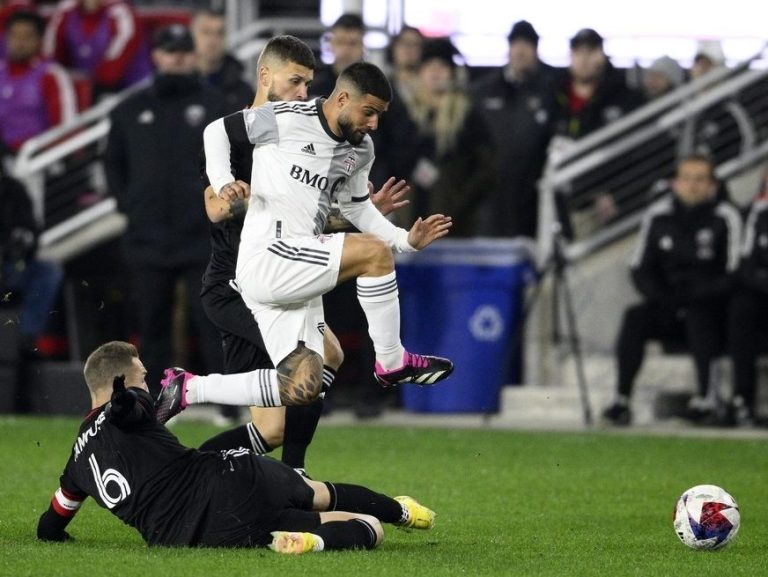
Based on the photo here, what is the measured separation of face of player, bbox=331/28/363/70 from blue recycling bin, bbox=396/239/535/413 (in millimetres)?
2042

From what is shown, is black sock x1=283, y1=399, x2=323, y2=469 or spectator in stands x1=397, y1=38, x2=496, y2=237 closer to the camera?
black sock x1=283, y1=399, x2=323, y2=469

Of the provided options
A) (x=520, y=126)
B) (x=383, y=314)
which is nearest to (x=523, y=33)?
(x=520, y=126)

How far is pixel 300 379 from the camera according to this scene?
24.8 feet

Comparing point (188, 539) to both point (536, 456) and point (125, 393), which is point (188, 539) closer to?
point (125, 393)

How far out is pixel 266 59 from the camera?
8.30 meters

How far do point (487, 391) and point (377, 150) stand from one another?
93.5 inches

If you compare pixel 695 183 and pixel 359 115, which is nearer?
pixel 359 115

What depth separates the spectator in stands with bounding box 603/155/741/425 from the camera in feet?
44.5

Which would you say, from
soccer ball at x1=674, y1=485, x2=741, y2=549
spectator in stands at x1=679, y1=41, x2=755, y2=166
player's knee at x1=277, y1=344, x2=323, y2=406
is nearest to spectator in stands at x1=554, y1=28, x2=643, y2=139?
spectator in stands at x1=679, y1=41, x2=755, y2=166

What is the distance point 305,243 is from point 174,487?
1393 mm

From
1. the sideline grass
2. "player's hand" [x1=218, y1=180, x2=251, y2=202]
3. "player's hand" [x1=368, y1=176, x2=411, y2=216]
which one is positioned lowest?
the sideline grass

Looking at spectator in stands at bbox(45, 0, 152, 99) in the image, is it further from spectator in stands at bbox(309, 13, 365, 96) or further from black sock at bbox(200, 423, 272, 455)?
black sock at bbox(200, 423, 272, 455)

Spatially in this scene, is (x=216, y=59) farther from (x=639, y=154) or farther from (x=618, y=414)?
(x=618, y=414)

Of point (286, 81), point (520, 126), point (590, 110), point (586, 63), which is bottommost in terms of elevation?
point (520, 126)
